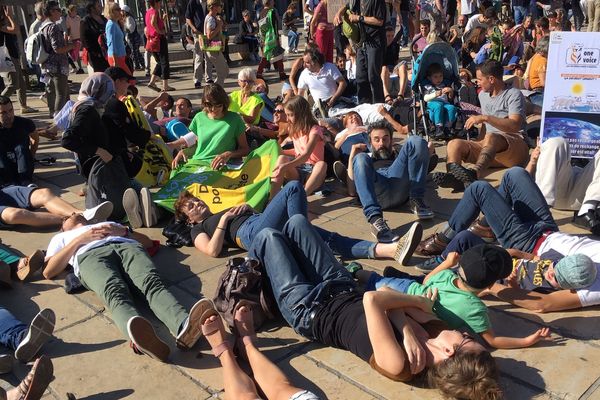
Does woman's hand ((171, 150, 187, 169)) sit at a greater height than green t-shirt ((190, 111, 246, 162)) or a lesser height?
lesser

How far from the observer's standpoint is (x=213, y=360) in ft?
12.4

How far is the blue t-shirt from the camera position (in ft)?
31.9

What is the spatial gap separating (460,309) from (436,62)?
16.9 feet

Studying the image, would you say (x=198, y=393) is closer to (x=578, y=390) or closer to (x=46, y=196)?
(x=578, y=390)

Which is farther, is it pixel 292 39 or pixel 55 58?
pixel 292 39

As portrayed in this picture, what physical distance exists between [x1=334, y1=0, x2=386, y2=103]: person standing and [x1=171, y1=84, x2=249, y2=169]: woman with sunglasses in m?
2.94

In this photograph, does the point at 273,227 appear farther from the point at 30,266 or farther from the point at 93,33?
the point at 93,33

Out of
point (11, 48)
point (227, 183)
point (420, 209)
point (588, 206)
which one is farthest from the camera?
point (11, 48)

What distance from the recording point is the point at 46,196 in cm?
624

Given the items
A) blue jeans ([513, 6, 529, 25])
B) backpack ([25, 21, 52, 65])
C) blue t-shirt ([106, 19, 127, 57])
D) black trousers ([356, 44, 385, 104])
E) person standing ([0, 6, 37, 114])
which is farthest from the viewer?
blue jeans ([513, 6, 529, 25])

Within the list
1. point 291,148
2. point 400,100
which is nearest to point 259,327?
point 291,148

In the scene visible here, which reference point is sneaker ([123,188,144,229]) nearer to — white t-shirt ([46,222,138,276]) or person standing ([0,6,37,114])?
white t-shirt ([46,222,138,276])

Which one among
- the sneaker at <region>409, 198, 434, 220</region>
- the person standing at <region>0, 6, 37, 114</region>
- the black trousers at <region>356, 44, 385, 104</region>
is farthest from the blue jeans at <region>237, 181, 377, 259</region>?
the person standing at <region>0, 6, 37, 114</region>

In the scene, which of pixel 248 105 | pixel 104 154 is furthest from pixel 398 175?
pixel 248 105
